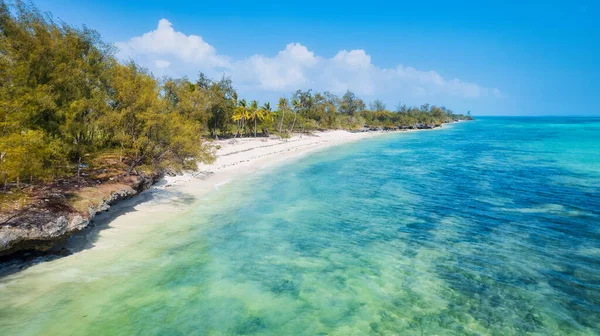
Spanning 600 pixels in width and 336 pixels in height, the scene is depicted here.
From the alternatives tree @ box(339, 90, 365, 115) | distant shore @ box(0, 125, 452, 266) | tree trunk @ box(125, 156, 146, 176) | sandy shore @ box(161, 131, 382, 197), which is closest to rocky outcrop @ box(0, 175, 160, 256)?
distant shore @ box(0, 125, 452, 266)

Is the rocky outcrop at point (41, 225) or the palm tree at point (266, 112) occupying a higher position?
the palm tree at point (266, 112)

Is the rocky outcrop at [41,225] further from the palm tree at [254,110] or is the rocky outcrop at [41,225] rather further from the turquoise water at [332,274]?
the palm tree at [254,110]

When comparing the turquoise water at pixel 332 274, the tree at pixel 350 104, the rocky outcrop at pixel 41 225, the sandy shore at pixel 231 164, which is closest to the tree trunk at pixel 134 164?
the sandy shore at pixel 231 164

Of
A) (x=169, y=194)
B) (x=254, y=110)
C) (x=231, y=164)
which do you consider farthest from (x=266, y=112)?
(x=169, y=194)

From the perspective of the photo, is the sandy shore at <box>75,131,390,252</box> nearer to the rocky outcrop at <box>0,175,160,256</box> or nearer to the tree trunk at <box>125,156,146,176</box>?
the rocky outcrop at <box>0,175,160,256</box>

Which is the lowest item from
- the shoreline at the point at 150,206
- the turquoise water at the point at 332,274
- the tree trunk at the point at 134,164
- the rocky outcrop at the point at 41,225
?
the turquoise water at the point at 332,274
